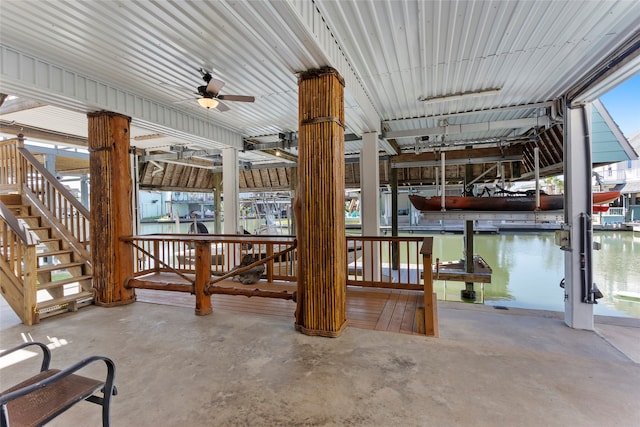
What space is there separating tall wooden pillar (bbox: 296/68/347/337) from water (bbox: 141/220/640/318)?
625 centimetres

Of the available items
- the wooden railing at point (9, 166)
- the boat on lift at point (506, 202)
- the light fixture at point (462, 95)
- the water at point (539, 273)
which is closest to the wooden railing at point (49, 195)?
the wooden railing at point (9, 166)

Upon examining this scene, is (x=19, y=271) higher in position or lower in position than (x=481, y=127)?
lower

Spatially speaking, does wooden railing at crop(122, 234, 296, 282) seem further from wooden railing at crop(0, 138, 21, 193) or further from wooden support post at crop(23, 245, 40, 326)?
wooden railing at crop(0, 138, 21, 193)

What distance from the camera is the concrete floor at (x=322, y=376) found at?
2061 millimetres

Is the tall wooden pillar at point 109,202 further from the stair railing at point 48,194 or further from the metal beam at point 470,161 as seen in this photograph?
the metal beam at point 470,161

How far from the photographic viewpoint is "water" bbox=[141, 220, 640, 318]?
294 inches

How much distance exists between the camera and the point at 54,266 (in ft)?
14.7

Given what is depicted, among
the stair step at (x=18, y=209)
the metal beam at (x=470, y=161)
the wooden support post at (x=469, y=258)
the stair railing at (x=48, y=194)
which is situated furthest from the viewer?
the wooden support post at (x=469, y=258)

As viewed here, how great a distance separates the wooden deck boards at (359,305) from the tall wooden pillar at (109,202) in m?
0.61

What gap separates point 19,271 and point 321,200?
4319mm

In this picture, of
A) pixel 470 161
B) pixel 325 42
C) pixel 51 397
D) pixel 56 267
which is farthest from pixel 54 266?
pixel 470 161

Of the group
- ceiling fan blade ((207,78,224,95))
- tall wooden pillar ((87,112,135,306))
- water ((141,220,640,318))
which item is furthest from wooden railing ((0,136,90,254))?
water ((141,220,640,318))

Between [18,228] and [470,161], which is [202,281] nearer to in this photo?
[18,228]

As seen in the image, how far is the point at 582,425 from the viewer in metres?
1.95
